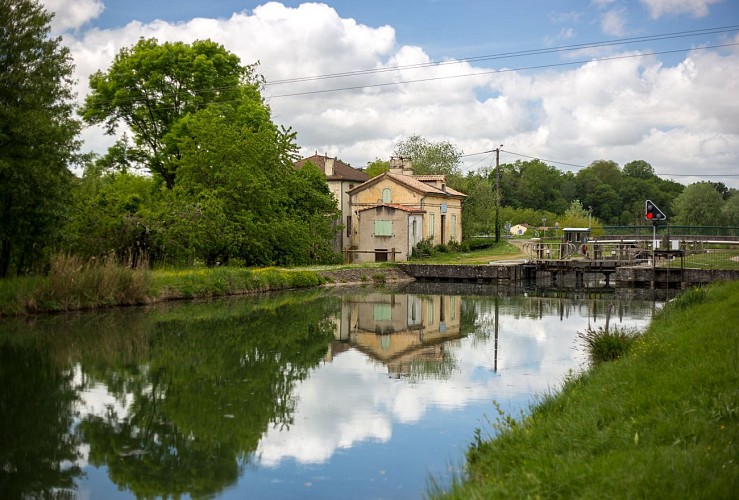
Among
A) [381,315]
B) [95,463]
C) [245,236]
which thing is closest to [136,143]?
[245,236]

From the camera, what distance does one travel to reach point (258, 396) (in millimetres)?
13008

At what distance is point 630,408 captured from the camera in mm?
8523

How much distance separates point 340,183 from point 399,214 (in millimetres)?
6757

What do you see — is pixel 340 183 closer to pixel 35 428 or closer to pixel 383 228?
pixel 383 228

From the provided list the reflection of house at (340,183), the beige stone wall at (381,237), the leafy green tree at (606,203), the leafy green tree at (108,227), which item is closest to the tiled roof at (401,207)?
the beige stone wall at (381,237)

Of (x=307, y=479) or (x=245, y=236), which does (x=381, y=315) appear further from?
(x=307, y=479)

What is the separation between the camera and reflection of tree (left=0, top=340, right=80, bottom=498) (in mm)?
8714

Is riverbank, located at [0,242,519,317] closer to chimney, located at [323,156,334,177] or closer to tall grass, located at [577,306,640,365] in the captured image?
tall grass, located at [577,306,640,365]

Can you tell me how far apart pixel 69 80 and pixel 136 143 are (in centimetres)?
1874

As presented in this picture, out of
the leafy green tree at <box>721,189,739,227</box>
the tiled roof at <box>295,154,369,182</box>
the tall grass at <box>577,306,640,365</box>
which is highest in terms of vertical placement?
the tiled roof at <box>295,154,369,182</box>

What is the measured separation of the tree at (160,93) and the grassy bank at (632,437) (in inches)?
1274

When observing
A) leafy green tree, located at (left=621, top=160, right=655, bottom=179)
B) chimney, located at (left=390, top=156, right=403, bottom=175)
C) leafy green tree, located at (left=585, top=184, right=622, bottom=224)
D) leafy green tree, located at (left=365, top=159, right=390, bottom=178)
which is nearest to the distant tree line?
chimney, located at (left=390, top=156, right=403, bottom=175)

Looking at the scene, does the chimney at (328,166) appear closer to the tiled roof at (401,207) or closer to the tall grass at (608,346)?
the tiled roof at (401,207)

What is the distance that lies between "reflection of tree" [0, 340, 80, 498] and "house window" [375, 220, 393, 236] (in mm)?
31860
